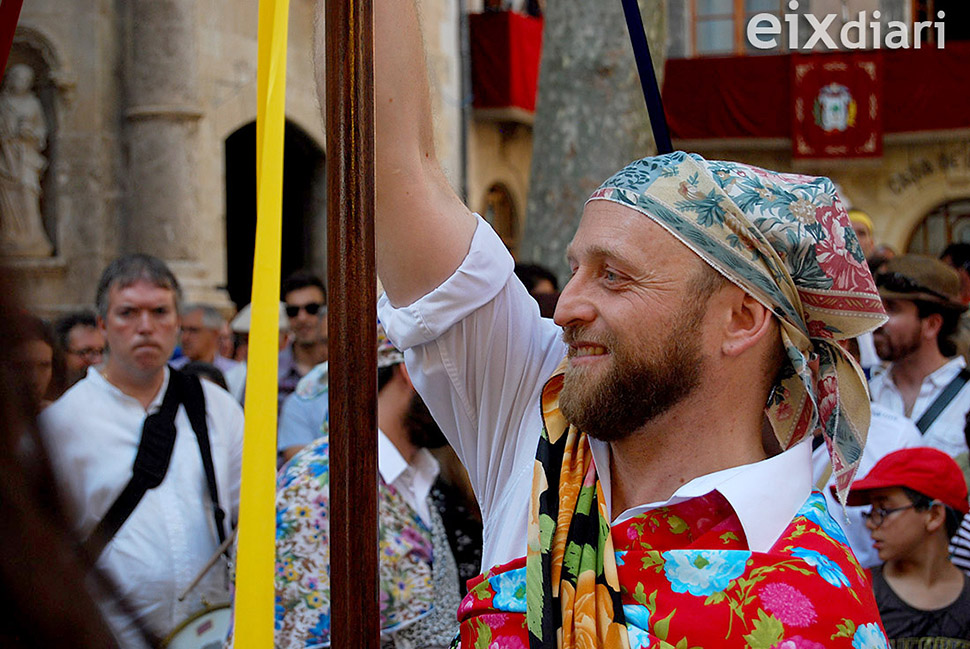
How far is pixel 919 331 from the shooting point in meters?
4.21

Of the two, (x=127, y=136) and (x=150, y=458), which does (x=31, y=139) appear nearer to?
(x=127, y=136)

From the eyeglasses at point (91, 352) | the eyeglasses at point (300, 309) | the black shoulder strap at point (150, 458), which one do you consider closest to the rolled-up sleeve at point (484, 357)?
the black shoulder strap at point (150, 458)

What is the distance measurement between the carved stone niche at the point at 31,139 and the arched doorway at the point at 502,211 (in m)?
6.47

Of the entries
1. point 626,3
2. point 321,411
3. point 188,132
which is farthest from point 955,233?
point 626,3

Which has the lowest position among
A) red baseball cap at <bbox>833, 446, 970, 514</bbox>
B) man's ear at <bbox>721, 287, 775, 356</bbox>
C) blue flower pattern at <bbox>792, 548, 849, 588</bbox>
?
red baseball cap at <bbox>833, 446, 970, 514</bbox>

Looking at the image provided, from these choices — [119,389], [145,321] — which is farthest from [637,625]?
[145,321]

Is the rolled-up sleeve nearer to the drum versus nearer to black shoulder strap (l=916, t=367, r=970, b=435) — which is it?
the drum

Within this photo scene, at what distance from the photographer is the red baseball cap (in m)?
3.23

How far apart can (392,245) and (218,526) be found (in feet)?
6.30

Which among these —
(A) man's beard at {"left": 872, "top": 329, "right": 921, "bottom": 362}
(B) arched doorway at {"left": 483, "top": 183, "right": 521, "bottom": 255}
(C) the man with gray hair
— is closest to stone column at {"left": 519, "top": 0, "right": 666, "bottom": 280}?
(C) the man with gray hair

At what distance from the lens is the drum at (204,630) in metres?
2.75

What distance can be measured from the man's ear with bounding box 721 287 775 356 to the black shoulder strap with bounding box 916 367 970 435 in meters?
2.60

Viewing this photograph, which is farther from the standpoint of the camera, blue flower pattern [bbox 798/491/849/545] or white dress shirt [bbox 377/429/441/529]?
white dress shirt [bbox 377/429/441/529]

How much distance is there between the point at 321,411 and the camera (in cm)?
414
